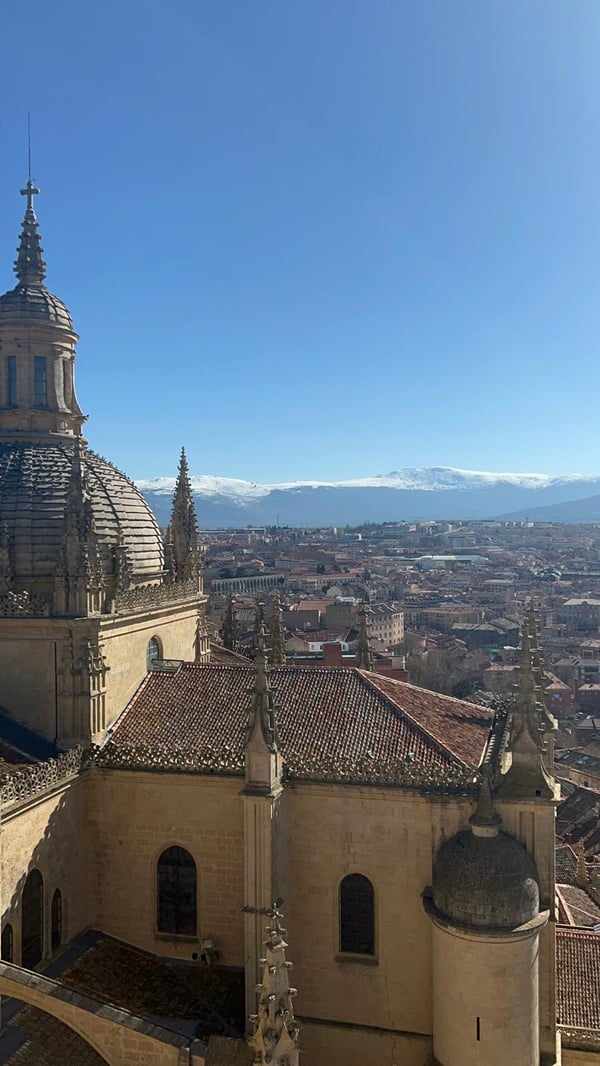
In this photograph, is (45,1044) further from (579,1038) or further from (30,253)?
(30,253)

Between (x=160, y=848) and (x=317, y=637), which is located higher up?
(x=160, y=848)

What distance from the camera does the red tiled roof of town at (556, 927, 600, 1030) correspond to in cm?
2288

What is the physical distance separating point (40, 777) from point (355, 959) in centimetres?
874

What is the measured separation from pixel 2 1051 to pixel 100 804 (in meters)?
6.03

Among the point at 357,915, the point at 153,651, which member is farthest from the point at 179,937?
the point at 153,651

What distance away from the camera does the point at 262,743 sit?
20.5 meters

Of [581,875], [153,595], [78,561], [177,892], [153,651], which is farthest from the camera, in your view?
[581,875]

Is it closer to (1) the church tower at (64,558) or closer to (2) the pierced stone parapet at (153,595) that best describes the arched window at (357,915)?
(1) the church tower at (64,558)

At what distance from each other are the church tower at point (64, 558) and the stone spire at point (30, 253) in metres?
0.03

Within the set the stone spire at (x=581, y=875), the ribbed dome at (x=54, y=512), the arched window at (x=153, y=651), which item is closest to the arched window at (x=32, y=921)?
the arched window at (x=153, y=651)

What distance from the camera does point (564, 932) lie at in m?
26.0

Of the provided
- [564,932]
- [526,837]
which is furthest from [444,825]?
[564,932]

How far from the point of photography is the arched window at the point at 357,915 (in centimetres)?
2144

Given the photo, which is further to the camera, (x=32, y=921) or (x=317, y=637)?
(x=317, y=637)
